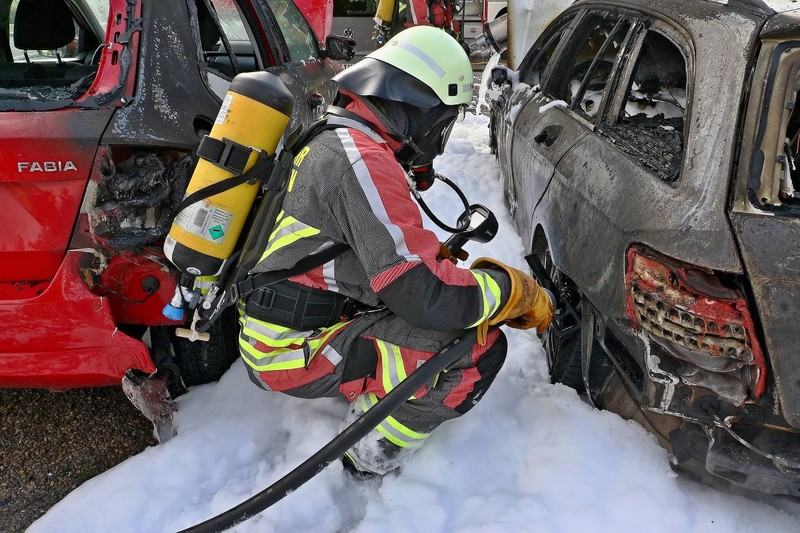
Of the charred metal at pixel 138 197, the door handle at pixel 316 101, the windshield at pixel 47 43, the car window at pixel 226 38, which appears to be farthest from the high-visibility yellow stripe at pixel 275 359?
the windshield at pixel 47 43

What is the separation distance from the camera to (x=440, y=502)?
2.28 m

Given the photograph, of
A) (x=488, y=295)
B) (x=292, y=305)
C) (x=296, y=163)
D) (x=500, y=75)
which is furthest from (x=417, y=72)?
(x=500, y=75)

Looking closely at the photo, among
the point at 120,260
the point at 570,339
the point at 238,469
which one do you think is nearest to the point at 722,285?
the point at 570,339

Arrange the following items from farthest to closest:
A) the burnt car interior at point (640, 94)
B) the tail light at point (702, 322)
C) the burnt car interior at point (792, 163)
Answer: the burnt car interior at point (640, 94)
the burnt car interior at point (792, 163)
the tail light at point (702, 322)

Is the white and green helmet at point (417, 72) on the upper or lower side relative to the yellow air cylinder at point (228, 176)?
upper

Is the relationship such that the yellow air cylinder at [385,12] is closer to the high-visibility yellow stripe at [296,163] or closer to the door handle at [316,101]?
the door handle at [316,101]

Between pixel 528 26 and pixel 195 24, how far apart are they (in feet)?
15.0

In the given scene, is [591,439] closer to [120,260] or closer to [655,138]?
[655,138]

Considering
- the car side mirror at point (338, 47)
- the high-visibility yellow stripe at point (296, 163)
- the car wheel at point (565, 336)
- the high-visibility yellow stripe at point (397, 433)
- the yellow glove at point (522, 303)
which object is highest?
the high-visibility yellow stripe at point (296, 163)

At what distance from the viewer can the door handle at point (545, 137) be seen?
118 inches

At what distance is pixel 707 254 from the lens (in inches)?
65.3

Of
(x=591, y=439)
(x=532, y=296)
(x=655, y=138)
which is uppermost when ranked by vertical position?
(x=655, y=138)

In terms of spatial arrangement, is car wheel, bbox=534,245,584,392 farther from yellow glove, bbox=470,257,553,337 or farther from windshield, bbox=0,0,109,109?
windshield, bbox=0,0,109,109

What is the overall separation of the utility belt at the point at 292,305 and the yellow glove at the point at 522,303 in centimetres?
56
